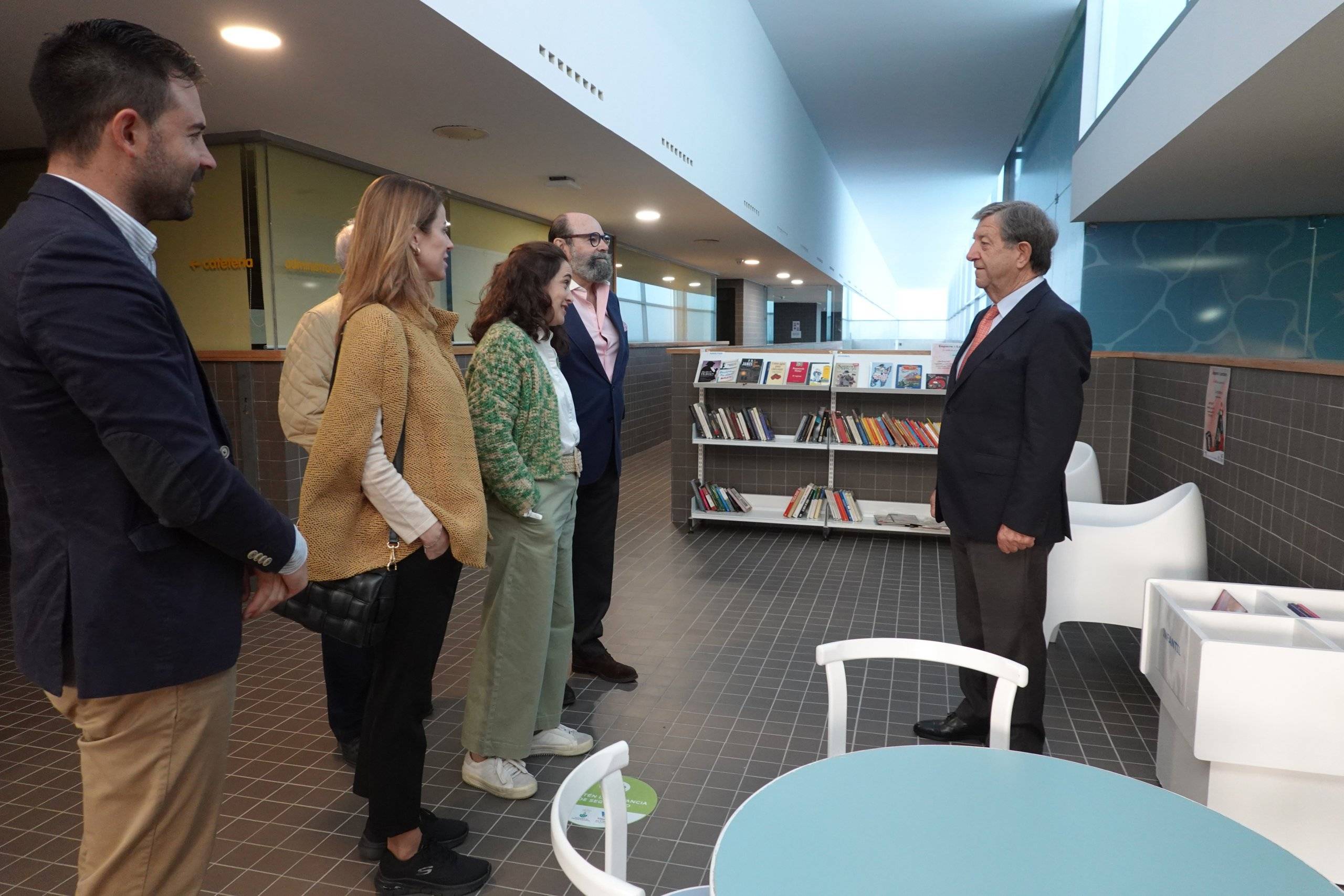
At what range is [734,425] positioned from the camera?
611cm

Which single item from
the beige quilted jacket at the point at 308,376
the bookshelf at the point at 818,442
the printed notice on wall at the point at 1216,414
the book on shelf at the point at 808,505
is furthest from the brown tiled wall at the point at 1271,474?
the beige quilted jacket at the point at 308,376

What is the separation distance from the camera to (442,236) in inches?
81.0

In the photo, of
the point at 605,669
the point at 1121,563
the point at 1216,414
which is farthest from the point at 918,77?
the point at 605,669

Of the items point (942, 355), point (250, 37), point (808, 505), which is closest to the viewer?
point (250, 37)

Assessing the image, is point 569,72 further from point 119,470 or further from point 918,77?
point 918,77

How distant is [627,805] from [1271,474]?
8.77 ft

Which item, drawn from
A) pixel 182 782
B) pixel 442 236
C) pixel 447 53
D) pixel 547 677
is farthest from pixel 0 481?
pixel 182 782

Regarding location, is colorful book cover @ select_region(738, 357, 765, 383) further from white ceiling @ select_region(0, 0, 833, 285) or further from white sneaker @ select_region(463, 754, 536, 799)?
white sneaker @ select_region(463, 754, 536, 799)

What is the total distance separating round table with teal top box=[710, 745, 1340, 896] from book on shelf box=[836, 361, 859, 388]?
4.60 m

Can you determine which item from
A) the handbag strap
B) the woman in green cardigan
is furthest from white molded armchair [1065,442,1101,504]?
the handbag strap

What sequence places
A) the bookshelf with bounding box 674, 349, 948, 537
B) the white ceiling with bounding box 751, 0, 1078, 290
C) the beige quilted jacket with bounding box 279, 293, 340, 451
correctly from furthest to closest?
the white ceiling with bounding box 751, 0, 1078, 290
the bookshelf with bounding box 674, 349, 948, 537
the beige quilted jacket with bounding box 279, 293, 340, 451

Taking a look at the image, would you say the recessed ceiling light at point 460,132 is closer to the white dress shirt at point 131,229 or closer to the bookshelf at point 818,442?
the bookshelf at point 818,442

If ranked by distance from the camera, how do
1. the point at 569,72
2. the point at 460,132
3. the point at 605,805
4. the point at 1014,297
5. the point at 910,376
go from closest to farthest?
the point at 605,805
the point at 1014,297
the point at 569,72
the point at 460,132
the point at 910,376

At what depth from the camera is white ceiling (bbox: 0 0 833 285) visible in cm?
339
